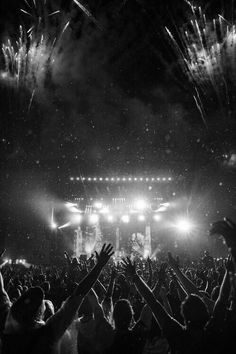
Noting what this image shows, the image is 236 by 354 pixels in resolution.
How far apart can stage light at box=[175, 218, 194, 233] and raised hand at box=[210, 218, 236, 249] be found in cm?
3215

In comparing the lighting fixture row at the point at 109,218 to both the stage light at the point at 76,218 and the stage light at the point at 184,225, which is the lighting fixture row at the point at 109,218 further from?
the stage light at the point at 184,225

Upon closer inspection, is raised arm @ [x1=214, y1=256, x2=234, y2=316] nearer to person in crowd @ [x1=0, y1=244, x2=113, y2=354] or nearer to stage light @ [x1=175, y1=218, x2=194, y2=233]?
person in crowd @ [x1=0, y1=244, x2=113, y2=354]

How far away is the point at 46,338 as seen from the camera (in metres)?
2.19

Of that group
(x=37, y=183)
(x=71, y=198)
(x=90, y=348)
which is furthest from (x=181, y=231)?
(x=90, y=348)

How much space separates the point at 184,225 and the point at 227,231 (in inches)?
1283

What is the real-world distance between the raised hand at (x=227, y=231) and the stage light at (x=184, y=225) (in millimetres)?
32145

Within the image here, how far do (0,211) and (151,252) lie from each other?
1882cm

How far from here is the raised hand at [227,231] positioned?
7.46ft

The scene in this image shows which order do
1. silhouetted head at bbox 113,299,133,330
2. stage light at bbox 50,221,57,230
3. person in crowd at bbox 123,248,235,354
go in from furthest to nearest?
1. stage light at bbox 50,221,57,230
2. silhouetted head at bbox 113,299,133,330
3. person in crowd at bbox 123,248,235,354

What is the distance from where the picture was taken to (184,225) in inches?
1323

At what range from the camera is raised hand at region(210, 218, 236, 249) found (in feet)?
7.46

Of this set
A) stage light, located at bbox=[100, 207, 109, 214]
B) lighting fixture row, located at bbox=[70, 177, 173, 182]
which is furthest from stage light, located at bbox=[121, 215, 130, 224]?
lighting fixture row, located at bbox=[70, 177, 173, 182]

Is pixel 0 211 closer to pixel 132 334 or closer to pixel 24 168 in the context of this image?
pixel 24 168

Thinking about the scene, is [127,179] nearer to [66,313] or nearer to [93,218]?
[93,218]
